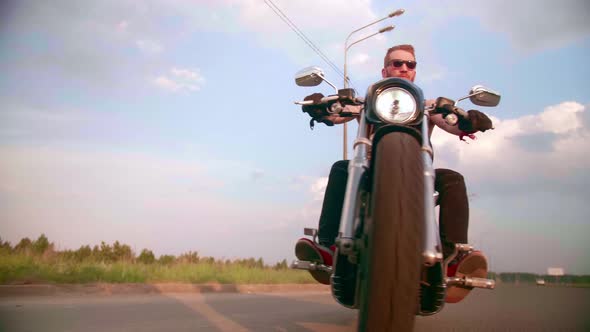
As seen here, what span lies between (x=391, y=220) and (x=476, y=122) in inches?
60.5

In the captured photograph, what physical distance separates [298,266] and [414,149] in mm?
1345

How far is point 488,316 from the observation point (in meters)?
6.87

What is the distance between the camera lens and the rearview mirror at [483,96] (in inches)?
149

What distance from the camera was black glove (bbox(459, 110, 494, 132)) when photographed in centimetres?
356

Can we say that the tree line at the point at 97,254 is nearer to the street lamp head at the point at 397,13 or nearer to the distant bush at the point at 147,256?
the distant bush at the point at 147,256

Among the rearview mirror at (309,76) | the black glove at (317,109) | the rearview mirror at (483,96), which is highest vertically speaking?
the rearview mirror at (309,76)

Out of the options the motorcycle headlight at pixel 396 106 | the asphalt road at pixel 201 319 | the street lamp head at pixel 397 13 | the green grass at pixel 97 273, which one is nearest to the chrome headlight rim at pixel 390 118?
the motorcycle headlight at pixel 396 106

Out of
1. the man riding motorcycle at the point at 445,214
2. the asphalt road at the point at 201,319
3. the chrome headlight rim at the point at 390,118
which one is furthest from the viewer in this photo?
the asphalt road at the point at 201,319

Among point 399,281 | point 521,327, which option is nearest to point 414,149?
point 399,281

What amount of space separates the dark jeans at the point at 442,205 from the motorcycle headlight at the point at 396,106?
32.9 inches

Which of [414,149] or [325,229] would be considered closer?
[414,149]

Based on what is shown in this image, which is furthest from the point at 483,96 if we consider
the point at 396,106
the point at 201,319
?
the point at 201,319

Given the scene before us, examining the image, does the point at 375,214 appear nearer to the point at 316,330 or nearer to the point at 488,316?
the point at 316,330

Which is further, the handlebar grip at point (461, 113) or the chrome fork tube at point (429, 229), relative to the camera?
the handlebar grip at point (461, 113)
